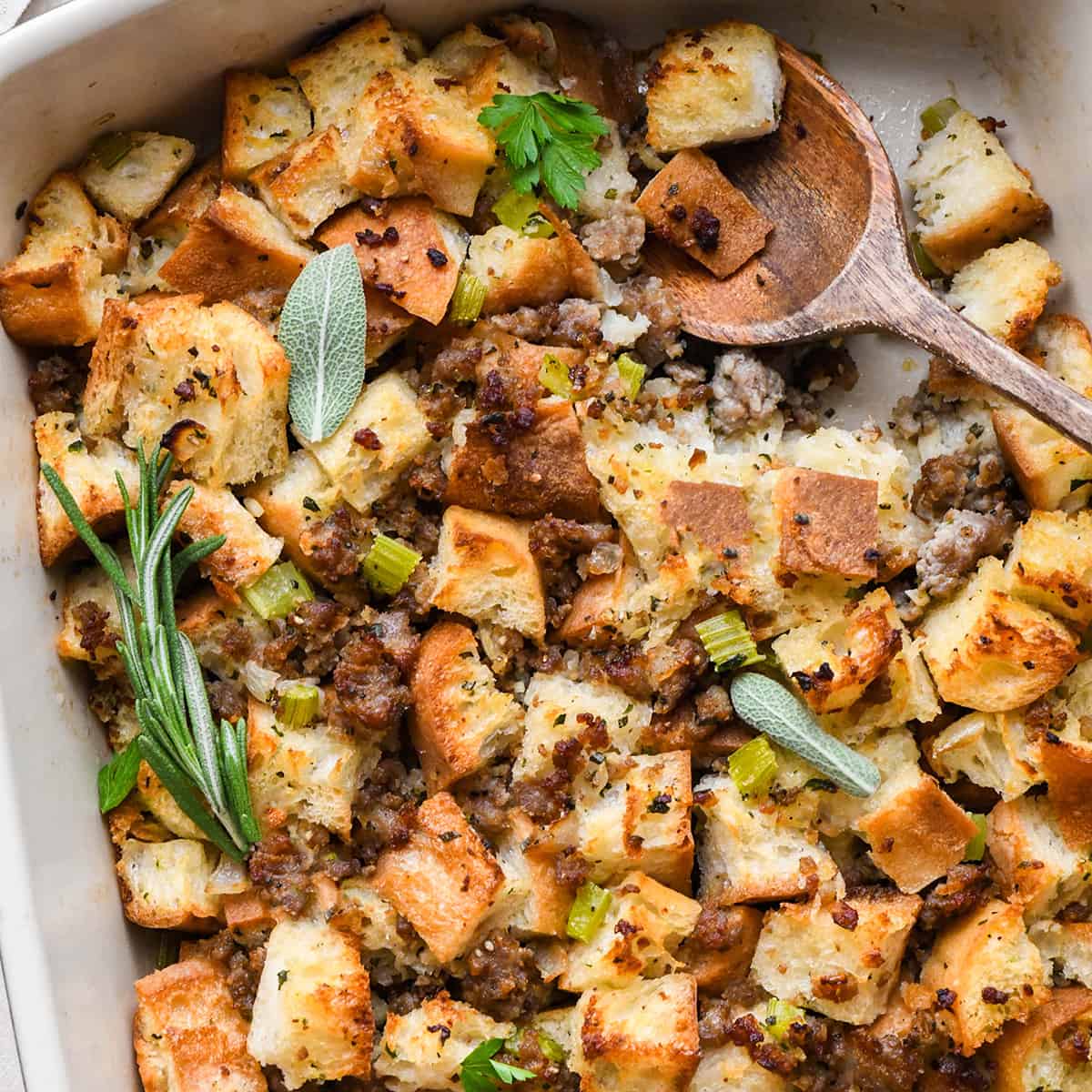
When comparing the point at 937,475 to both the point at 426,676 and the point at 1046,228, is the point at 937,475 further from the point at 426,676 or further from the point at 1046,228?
the point at 426,676

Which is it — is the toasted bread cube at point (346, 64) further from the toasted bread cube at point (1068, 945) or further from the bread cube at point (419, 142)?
the toasted bread cube at point (1068, 945)

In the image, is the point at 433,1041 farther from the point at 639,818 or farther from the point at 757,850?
the point at 757,850

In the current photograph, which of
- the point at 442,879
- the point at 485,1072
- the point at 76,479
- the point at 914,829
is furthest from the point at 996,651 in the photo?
the point at 76,479

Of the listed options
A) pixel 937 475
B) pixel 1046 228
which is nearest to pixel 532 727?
pixel 937 475

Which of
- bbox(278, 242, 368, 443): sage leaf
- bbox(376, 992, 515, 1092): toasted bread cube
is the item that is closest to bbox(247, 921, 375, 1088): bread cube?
bbox(376, 992, 515, 1092): toasted bread cube

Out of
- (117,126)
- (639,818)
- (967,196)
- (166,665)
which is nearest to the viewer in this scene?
(166,665)

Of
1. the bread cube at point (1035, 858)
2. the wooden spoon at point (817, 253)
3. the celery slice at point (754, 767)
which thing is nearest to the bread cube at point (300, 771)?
the celery slice at point (754, 767)
